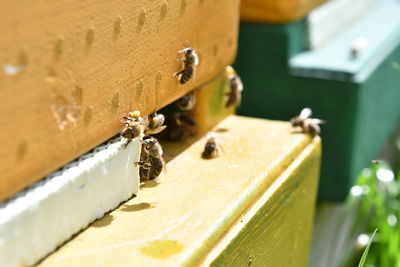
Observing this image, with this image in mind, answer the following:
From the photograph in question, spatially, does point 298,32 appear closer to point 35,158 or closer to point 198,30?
point 198,30

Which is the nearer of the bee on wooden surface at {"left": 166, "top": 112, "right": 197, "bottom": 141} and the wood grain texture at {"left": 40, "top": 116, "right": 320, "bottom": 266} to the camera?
the wood grain texture at {"left": 40, "top": 116, "right": 320, "bottom": 266}

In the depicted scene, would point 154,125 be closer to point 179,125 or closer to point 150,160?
point 150,160

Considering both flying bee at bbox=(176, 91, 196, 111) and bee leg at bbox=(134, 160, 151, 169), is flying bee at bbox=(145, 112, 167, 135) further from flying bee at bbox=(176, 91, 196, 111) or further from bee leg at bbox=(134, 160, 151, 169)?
flying bee at bbox=(176, 91, 196, 111)

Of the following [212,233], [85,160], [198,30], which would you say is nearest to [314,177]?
[198,30]

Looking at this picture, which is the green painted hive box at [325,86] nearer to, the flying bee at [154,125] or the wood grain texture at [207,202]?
the wood grain texture at [207,202]

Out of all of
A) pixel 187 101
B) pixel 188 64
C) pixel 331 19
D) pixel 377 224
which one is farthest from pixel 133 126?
pixel 331 19

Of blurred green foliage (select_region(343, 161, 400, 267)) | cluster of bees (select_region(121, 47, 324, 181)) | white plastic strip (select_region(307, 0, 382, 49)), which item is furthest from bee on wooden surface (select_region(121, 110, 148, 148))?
white plastic strip (select_region(307, 0, 382, 49))

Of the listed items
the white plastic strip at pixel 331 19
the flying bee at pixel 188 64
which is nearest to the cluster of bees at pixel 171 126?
the flying bee at pixel 188 64
